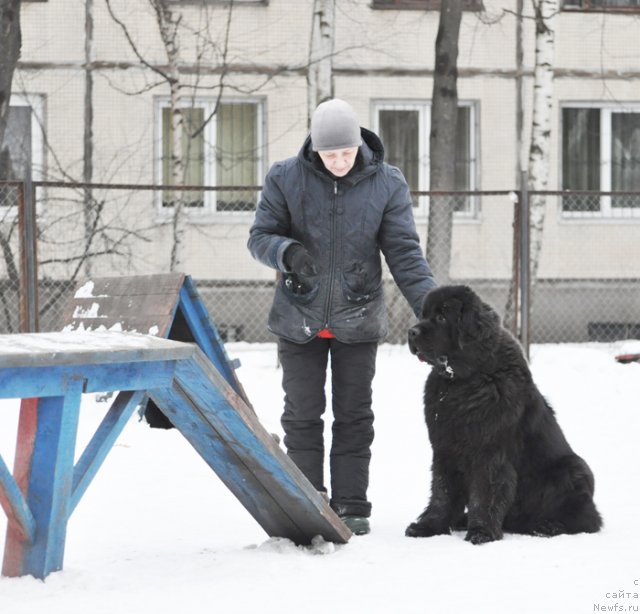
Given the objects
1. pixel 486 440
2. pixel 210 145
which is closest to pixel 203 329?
pixel 486 440

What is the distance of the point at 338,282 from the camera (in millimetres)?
4785

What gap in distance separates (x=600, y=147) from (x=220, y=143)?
516 centimetres

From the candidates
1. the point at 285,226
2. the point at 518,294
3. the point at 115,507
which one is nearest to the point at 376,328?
the point at 285,226

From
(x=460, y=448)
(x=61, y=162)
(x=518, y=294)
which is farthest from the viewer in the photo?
(x=61, y=162)

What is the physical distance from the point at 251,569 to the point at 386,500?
1672 mm

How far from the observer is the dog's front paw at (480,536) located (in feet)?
15.0

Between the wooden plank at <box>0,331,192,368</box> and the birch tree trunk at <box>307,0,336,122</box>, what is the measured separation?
9.66 meters

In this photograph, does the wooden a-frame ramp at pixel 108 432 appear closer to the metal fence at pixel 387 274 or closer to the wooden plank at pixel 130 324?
the wooden plank at pixel 130 324

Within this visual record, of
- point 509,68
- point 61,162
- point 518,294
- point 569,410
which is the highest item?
point 509,68

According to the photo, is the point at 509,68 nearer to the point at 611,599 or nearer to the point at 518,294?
the point at 518,294

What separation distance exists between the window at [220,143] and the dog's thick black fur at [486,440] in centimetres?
1107

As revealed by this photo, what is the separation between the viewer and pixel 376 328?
4844mm

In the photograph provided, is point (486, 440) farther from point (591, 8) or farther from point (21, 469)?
point (591, 8)

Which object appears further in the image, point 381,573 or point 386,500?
point 386,500
